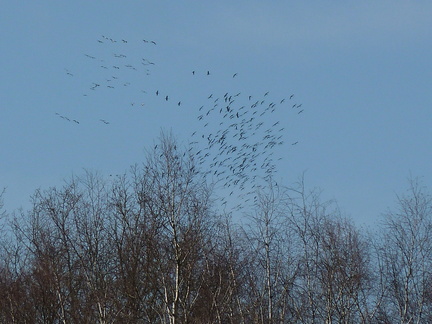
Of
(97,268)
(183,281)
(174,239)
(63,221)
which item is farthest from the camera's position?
(63,221)

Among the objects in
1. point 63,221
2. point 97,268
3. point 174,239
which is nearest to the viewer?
point 174,239

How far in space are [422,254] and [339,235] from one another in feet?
10.4

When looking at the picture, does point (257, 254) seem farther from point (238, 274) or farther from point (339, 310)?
point (339, 310)

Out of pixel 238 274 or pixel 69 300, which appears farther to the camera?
pixel 69 300

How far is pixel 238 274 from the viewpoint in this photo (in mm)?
35344

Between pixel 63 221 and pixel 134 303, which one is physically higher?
pixel 63 221

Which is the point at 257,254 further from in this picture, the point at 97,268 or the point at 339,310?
the point at 97,268

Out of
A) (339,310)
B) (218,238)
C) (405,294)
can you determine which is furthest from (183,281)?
(405,294)

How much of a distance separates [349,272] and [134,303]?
29.3ft

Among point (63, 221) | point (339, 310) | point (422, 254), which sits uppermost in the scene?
point (63, 221)

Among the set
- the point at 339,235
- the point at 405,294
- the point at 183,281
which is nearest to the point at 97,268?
the point at 183,281

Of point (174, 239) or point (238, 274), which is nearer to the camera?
point (174, 239)

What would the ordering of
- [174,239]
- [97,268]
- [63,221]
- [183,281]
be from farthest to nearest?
1. [63,221]
2. [97,268]
3. [183,281]
4. [174,239]

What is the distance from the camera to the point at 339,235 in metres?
34.8
